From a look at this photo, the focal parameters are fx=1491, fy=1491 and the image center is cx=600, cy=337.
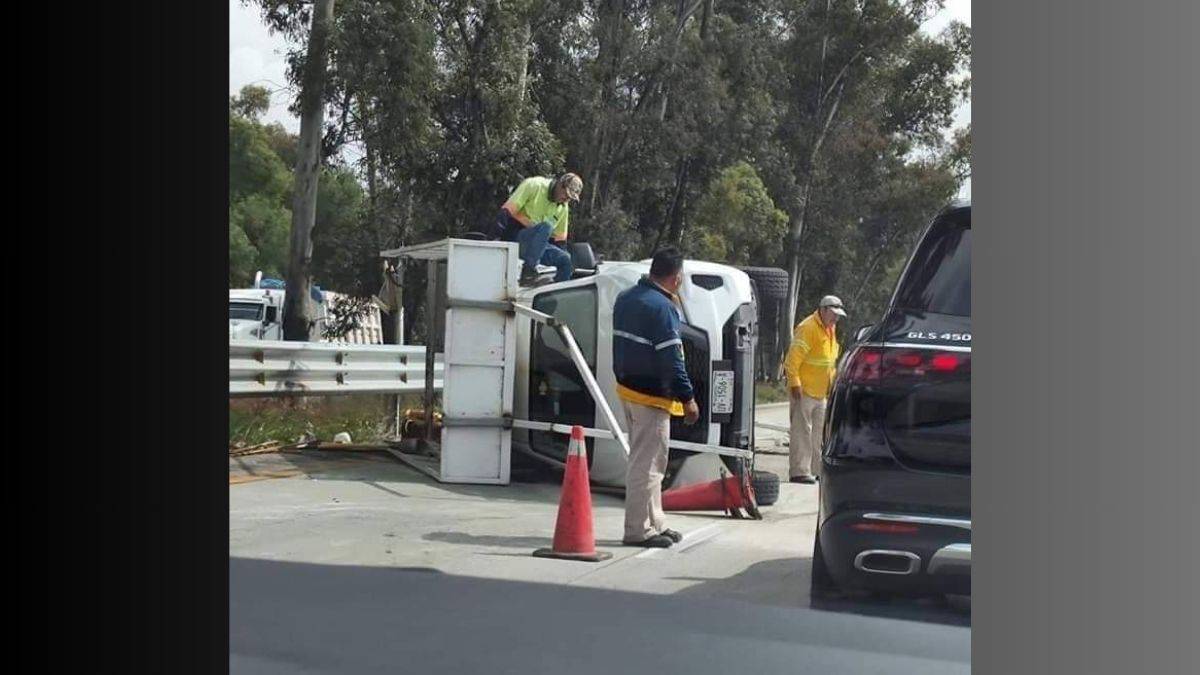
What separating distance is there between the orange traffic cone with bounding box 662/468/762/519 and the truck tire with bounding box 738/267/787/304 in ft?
3.02

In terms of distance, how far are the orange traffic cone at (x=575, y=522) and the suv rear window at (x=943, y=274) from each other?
2.20 meters

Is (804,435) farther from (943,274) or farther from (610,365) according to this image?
(943,274)

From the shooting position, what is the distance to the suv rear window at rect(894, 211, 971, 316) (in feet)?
14.0

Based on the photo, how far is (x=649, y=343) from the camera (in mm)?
6480

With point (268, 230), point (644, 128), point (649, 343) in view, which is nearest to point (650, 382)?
point (649, 343)

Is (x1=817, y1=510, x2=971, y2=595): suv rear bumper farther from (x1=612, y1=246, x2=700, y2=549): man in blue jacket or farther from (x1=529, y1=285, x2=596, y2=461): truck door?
(x1=529, y1=285, x2=596, y2=461): truck door

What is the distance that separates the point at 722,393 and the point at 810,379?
141 centimetres

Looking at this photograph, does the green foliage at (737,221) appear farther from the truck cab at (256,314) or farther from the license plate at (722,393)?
the truck cab at (256,314)
